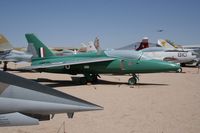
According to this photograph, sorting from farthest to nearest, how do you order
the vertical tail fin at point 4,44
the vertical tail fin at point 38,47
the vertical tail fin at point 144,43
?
1. the vertical tail fin at point 144,43
2. the vertical tail fin at point 4,44
3. the vertical tail fin at point 38,47

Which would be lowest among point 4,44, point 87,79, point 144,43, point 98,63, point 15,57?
point 87,79

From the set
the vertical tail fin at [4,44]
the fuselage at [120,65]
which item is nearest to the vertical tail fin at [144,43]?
the vertical tail fin at [4,44]

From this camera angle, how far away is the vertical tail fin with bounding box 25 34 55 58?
1510 cm

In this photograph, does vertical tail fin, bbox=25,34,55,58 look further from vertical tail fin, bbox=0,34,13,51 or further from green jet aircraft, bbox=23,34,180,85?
vertical tail fin, bbox=0,34,13,51

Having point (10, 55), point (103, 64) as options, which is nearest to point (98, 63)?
point (103, 64)

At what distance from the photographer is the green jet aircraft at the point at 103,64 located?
12.5 metres

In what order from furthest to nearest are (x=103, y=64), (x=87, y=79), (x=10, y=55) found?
(x=10, y=55) → (x=87, y=79) → (x=103, y=64)

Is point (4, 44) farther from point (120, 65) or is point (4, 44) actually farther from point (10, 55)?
point (120, 65)

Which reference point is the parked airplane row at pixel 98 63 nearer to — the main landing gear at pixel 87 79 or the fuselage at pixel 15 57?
the main landing gear at pixel 87 79

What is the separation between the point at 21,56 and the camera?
2234 cm

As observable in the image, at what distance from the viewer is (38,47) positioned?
15211mm

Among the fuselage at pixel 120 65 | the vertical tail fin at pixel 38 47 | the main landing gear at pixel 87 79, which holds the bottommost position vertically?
the main landing gear at pixel 87 79

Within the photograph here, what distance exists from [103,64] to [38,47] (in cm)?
505

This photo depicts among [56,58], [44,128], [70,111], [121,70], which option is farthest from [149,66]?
[70,111]
